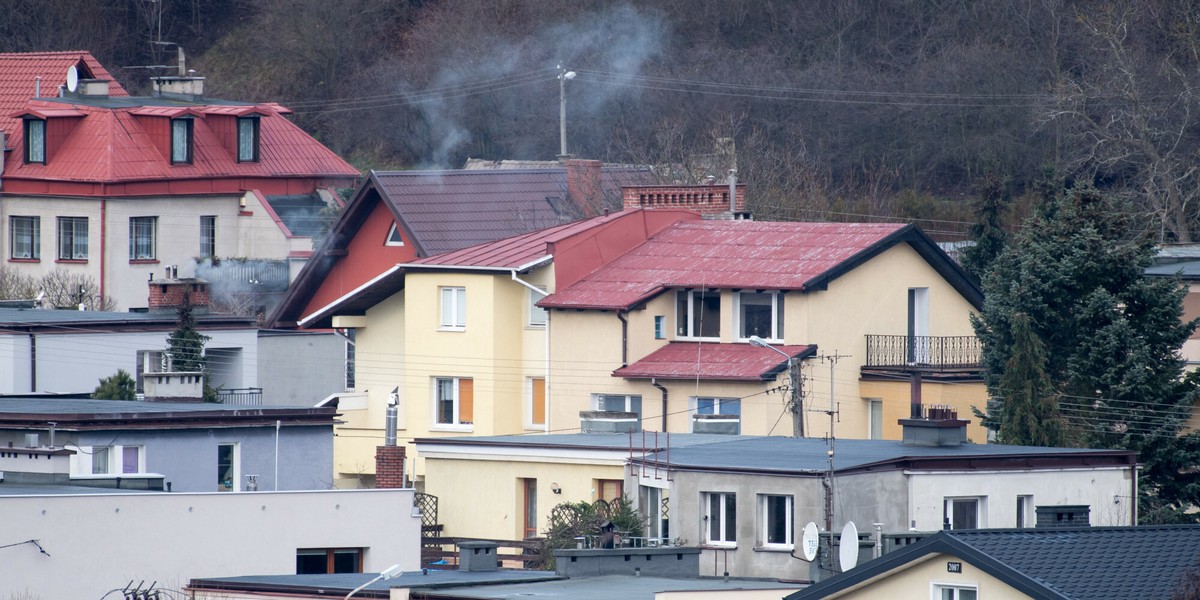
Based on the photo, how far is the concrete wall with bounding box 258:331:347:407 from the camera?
53.6 meters

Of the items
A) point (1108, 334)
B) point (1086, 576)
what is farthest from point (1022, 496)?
point (1086, 576)

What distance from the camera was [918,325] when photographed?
46.3 metres

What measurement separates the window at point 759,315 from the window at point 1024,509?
37.3 ft

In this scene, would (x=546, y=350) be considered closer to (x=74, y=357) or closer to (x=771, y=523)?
(x=74, y=357)

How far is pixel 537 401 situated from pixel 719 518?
13.7 metres

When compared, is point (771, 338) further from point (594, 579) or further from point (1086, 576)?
point (1086, 576)

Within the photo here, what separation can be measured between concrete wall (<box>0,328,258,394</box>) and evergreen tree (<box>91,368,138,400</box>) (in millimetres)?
1133

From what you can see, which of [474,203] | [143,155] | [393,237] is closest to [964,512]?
[393,237]

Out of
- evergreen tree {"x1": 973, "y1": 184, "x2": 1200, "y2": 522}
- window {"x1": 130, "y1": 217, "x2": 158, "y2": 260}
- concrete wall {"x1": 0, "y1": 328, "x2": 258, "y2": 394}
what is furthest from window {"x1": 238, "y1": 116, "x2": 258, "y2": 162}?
evergreen tree {"x1": 973, "y1": 184, "x2": 1200, "y2": 522}

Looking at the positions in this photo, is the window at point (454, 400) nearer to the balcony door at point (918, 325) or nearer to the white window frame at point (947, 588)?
the balcony door at point (918, 325)

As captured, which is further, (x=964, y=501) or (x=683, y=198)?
(x=683, y=198)

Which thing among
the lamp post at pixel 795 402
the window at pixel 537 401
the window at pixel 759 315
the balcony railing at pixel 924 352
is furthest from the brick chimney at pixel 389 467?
the balcony railing at pixel 924 352

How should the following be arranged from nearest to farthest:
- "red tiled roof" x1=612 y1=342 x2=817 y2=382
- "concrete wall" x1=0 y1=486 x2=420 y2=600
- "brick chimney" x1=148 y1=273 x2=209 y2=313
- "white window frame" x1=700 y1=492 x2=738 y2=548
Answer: "concrete wall" x1=0 y1=486 x2=420 y2=600
"white window frame" x1=700 y1=492 x2=738 y2=548
"red tiled roof" x1=612 y1=342 x2=817 y2=382
"brick chimney" x1=148 y1=273 x2=209 y2=313

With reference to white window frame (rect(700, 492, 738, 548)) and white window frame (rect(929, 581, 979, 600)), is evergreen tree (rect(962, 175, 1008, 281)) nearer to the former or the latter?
white window frame (rect(700, 492, 738, 548))
